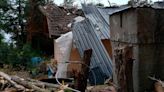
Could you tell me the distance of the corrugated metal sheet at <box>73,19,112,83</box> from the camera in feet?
40.4

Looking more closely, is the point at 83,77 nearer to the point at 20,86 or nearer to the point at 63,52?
the point at 20,86

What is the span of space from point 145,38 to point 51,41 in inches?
471

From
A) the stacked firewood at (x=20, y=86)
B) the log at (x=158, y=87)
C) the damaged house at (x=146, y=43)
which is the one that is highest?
the damaged house at (x=146, y=43)

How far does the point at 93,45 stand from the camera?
44.1 feet

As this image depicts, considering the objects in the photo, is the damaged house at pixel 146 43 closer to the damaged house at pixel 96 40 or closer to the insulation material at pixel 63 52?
the damaged house at pixel 96 40

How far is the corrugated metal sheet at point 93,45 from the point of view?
12305 millimetres

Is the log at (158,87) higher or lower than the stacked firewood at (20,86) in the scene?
lower

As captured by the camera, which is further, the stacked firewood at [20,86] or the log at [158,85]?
the log at [158,85]

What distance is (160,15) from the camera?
28.6ft

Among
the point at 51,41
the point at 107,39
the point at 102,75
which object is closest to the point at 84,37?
the point at 107,39

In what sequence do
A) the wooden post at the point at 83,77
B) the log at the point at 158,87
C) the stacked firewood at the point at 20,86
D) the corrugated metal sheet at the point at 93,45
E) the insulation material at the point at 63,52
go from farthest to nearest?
the insulation material at the point at 63,52 < the corrugated metal sheet at the point at 93,45 < the wooden post at the point at 83,77 < the log at the point at 158,87 < the stacked firewood at the point at 20,86

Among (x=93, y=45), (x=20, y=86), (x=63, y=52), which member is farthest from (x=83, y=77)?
(x=63, y=52)

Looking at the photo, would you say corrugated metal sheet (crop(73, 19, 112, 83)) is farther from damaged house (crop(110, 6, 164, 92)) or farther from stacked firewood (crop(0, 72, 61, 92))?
stacked firewood (crop(0, 72, 61, 92))

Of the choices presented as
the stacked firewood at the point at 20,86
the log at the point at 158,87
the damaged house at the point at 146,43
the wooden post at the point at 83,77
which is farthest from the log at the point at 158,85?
the stacked firewood at the point at 20,86
